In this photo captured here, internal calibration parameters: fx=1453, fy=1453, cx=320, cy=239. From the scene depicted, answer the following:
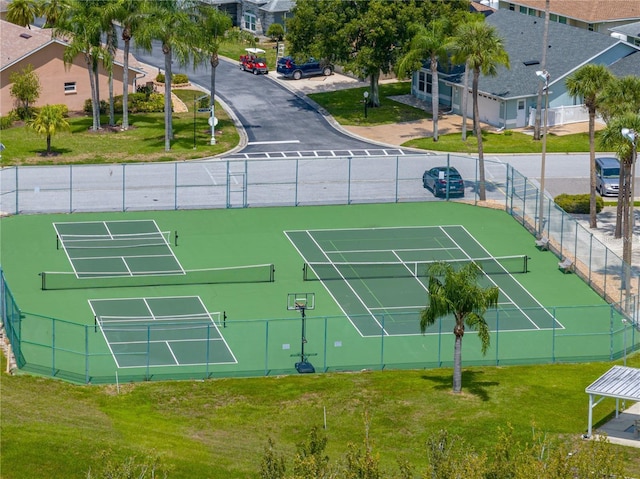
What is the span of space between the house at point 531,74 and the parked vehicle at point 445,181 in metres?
14.2

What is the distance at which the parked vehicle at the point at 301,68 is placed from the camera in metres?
103

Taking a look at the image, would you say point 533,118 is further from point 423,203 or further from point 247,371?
point 247,371

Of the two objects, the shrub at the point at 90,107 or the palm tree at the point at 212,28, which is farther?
the shrub at the point at 90,107

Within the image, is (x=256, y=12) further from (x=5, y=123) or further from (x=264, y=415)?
(x=264, y=415)

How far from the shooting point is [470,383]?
52562 millimetres

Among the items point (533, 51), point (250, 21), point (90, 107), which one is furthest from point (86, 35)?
point (250, 21)

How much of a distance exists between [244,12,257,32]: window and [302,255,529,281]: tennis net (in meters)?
56.3

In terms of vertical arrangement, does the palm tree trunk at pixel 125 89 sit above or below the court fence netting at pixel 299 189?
above

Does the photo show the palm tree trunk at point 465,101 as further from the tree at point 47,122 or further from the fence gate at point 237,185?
the tree at point 47,122

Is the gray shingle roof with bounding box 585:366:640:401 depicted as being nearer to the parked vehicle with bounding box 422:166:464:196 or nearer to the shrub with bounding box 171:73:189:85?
the parked vehicle with bounding box 422:166:464:196

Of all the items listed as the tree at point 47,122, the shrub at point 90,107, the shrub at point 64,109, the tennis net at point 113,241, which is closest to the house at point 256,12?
the shrub at point 90,107

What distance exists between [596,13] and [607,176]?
32102 millimetres

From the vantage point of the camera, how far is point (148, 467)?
38281 mm

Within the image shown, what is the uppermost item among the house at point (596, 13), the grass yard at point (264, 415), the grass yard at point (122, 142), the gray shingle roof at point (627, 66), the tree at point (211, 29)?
the tree at point (211, 29)
